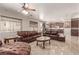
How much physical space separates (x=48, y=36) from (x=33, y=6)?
0.78 meters

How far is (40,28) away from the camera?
2680 millimetres

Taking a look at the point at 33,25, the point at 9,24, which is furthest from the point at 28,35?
the point at 9,24

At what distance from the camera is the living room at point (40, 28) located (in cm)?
259

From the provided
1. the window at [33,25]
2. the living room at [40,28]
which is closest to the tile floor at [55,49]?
the living room at [40,28]

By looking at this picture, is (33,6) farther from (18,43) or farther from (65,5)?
(18,43)

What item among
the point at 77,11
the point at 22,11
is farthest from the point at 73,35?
the point at 22,11

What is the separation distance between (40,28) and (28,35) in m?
0.33

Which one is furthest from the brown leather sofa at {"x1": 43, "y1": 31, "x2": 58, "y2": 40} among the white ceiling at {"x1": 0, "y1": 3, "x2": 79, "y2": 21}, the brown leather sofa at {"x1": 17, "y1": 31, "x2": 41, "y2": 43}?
the white ceiling at {"x1": 0, "y1": 3, "x2": 79, "y2": 21}

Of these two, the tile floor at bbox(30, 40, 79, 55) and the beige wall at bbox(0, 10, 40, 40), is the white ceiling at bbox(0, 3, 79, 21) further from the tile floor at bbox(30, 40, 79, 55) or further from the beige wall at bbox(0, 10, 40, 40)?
the tile floor at bbox(30, 40, 79, 55)

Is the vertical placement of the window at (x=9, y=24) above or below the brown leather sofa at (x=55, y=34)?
above

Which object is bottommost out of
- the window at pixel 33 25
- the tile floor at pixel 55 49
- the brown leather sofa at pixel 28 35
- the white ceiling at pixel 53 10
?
the tile floor at pixel 55 49

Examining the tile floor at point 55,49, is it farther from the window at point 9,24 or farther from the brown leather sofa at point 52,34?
the window at point 9,24

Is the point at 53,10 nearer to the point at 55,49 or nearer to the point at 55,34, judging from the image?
the point at 55,34

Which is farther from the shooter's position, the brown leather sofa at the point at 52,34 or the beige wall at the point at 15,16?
the brown leather sofa at the point at 52,34
